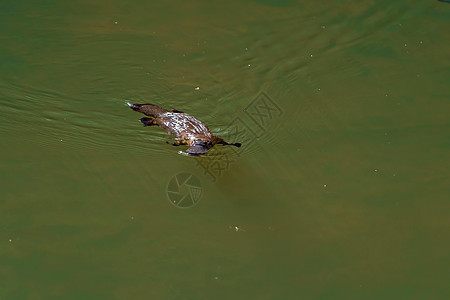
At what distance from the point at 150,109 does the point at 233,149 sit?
820 millimetres

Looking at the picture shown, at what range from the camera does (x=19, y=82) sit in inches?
198

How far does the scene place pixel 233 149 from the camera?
454 cm

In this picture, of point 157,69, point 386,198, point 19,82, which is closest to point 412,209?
point 386,198

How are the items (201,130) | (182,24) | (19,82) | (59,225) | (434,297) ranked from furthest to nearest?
(182,24)
(19,82)
(201,130)
(59,225)
(434,297)

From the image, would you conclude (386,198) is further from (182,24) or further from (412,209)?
(182,24)

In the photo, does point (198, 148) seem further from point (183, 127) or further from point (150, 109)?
point (150, 109)

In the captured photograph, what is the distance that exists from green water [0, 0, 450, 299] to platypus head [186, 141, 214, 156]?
215mm

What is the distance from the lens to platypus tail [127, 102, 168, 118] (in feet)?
15.2

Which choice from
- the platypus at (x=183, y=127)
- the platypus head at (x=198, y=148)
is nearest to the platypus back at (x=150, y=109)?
the platypus at (x=183, y=127)

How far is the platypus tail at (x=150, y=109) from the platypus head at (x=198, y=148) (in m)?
0.55

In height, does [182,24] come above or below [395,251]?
above

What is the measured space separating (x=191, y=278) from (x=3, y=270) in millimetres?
1326
